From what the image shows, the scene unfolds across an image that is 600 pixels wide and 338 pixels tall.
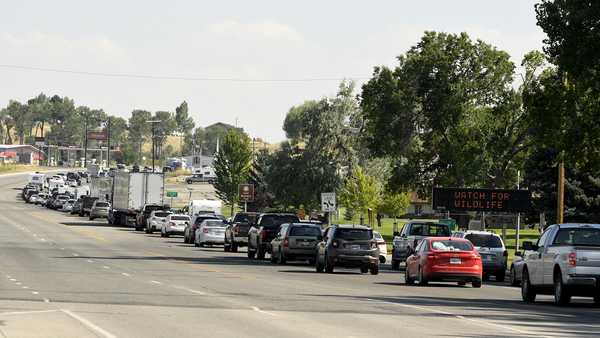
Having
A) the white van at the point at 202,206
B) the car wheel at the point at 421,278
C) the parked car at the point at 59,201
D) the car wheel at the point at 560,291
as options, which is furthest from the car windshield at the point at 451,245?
the parked car at the point at 59,201

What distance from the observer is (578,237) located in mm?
30078

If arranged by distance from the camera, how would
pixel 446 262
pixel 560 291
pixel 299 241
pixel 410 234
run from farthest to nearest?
1. pixel 410 234
2. pixel 299 241
3. pixel 446 262
4. pixel 560 291

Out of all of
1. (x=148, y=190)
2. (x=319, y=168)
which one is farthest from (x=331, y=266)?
(x=319, y=168)

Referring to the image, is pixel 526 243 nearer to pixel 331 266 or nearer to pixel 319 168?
pixel 331 266

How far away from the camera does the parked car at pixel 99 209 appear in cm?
11360

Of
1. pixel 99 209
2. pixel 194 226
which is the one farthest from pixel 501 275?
pixel 99 209

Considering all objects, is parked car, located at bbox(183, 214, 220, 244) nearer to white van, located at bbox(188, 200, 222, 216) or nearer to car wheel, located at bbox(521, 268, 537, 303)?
white van, located at bbox(188, 200, 222, 216)

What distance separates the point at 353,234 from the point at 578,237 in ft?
51.2

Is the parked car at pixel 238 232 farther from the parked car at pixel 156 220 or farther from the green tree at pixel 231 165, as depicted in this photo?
the green tree at pixel 231 165

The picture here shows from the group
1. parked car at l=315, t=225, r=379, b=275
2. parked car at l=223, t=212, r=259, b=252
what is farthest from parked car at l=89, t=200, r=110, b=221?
parked car at l=315, t=225, r=379, b=275

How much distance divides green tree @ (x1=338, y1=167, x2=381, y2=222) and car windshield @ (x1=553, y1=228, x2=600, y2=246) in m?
80.0

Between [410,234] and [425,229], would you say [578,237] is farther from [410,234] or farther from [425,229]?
[425,229]

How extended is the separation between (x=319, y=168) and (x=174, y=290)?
80.4m

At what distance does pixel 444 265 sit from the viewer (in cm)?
3762
